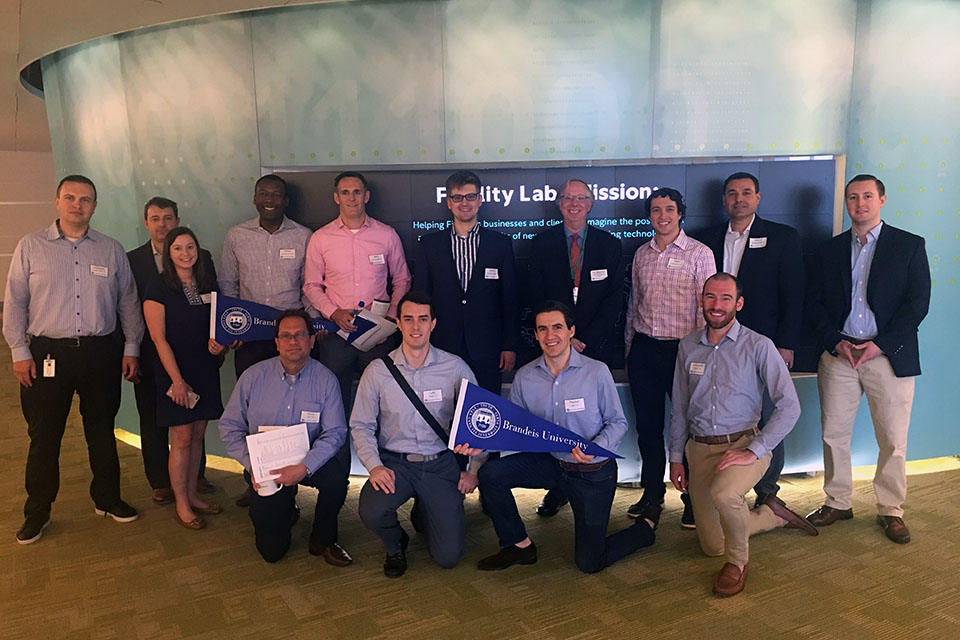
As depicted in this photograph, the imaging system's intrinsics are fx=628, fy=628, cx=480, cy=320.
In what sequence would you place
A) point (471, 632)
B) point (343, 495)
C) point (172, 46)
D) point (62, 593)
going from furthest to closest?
point (172, 46), point (343, 495), point (62, 593), point (471, 632)

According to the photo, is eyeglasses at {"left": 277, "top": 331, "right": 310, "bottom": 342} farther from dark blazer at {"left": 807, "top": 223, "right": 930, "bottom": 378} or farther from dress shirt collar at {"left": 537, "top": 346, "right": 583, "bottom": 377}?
dark blazer at {"left": 807, "top": 223, "right": 930, "bottom": 378}

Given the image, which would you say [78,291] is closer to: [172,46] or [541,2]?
[172,46]

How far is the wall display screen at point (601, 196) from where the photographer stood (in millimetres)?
4145

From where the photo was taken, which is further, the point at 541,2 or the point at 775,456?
the point at 541,2

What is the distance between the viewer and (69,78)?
5.14 m

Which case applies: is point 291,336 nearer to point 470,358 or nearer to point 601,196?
point 470,358

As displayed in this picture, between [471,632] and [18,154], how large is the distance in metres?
13.9

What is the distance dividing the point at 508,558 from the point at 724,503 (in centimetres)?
107

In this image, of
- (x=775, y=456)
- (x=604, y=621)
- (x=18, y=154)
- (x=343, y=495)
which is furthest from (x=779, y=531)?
(x=18, y=154)

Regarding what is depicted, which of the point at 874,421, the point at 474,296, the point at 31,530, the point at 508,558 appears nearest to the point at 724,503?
the point at 508,558

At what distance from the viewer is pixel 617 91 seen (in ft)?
13.3

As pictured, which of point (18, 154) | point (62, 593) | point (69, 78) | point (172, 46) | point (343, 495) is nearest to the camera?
point (62, 593)

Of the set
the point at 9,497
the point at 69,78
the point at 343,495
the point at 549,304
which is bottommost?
the point at 9,497

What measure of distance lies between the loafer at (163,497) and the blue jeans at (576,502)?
2.25 metres
